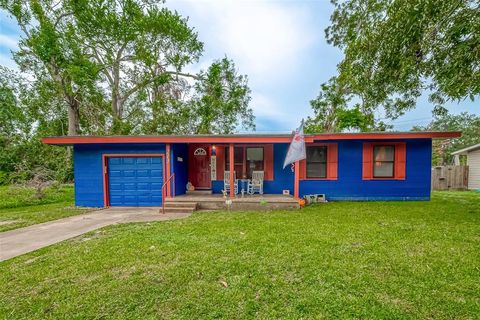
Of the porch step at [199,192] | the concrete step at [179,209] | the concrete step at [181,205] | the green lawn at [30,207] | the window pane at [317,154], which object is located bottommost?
the green lawn at [30,207]

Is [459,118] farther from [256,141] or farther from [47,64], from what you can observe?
[47,64]

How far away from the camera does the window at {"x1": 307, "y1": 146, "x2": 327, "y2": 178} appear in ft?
28.4

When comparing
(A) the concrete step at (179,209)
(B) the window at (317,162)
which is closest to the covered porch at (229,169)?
(B) the window at (317,162)

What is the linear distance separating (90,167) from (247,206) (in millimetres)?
5963

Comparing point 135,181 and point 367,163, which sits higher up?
point 367,163

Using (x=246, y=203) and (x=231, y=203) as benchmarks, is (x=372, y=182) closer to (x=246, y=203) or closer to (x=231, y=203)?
(x=246, y=203)

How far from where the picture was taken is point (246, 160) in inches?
357

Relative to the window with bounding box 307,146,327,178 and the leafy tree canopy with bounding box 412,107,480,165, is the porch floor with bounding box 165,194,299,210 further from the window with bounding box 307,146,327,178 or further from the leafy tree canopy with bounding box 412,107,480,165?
the leafy tree canopy with bounding box 412,107,480,165

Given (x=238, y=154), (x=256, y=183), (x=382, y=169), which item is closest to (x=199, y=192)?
(x=238, y=154)

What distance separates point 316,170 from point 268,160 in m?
1.90

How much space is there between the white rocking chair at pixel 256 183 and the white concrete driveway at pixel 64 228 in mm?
2862

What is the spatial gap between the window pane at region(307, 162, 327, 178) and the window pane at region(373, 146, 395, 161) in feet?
6.37

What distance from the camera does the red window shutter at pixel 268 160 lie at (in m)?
8.79

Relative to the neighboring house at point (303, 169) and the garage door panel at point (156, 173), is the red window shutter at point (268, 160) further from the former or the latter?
the garage door panel at point (156, 173)
